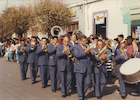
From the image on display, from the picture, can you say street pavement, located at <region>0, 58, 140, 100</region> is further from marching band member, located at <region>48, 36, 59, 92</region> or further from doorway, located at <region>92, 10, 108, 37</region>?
doorway, located at <region>92, 10, 108, 37</region>

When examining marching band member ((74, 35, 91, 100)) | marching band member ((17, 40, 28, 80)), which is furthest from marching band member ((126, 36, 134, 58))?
marching band member ((17, 40, 28, 80))

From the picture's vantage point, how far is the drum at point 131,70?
5508 millimetres

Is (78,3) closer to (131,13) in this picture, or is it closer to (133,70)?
(131,13)

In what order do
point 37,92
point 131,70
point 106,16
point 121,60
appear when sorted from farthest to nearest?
1. point 106,16
2. point 37,92
3. point 121,60
4. point 131,70

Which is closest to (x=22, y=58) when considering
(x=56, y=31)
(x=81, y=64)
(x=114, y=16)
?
(x=81, y=64)

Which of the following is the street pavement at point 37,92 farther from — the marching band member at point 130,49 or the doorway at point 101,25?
the doorway at point 101,25

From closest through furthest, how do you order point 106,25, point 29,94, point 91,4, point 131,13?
point 29,94 < point 131,13 < point 106,25 < point 91,4

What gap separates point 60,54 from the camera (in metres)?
5.96

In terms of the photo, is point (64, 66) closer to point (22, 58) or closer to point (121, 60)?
point (121, 60)

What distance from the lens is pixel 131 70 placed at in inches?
223

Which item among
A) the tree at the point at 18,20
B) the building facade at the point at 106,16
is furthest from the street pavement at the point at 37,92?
the tree at the point at 18,20

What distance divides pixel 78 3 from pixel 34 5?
15.2ft

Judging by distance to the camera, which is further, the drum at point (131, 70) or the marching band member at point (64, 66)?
the marching band member at point (64, 66)

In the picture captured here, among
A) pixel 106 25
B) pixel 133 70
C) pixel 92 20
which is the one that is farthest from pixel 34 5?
pixel 133 70
